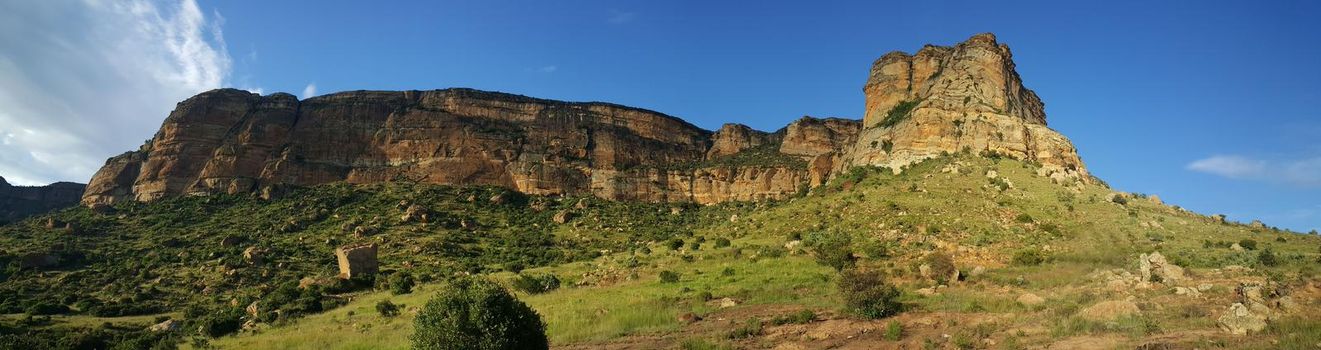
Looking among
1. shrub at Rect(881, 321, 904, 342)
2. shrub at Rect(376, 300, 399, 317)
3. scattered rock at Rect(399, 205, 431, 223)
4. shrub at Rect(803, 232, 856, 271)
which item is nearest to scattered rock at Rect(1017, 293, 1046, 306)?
shrub at Rect(881, 321, 904, 342)

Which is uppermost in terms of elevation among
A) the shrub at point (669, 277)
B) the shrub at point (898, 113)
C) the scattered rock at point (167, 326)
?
the shrub at point (898, 113)

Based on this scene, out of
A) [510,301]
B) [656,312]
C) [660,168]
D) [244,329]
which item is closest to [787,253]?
[656,312]

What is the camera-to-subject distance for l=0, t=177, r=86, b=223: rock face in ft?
292

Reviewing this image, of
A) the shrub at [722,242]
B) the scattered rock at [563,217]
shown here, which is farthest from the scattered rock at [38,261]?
the shrub at [722,242]

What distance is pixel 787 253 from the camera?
34969 millimetres

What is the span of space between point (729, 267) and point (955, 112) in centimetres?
2709

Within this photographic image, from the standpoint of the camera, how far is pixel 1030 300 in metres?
18.9

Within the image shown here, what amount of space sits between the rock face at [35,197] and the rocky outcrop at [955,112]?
99890mm

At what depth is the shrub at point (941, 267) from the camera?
83.4 ft

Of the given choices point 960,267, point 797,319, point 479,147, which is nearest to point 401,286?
point 797,319

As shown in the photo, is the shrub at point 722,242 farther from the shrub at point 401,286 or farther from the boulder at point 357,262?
the boulder at point 357,262

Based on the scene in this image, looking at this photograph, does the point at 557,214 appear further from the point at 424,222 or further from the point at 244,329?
the point at 244,329

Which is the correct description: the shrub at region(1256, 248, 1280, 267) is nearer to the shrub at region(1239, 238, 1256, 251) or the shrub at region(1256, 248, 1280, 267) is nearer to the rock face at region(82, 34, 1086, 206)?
the shrub at region(1239, 238, 1256, 251)

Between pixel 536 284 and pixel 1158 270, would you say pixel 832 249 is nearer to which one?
pixel 1158 270
